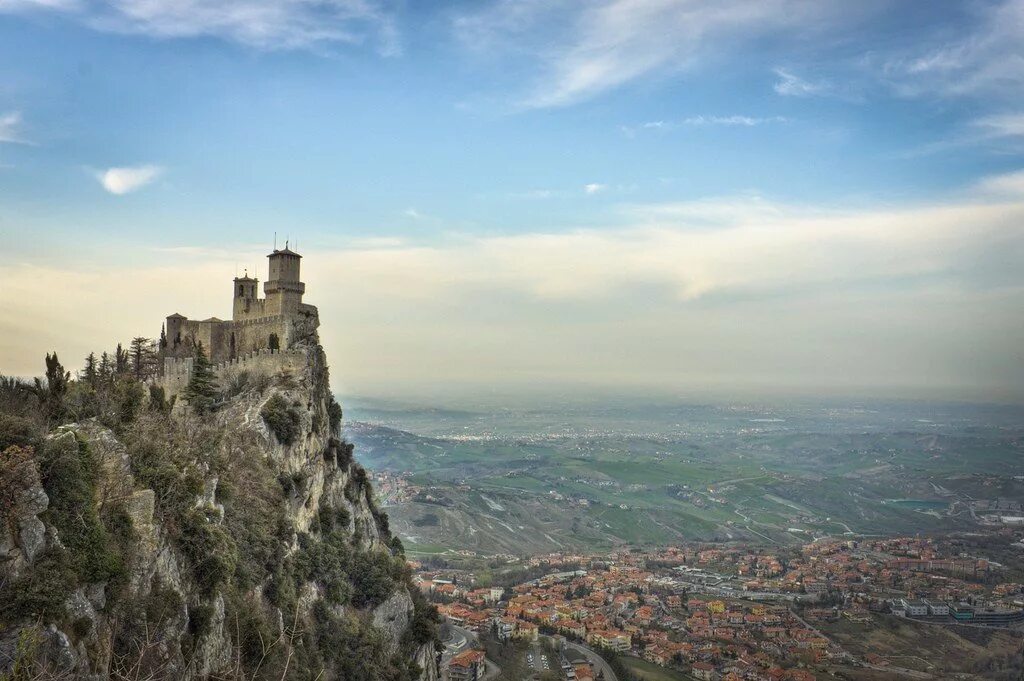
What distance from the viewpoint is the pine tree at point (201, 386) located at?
107ft

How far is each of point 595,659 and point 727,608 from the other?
1729 cm

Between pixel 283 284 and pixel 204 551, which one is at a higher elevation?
pixel 283 284

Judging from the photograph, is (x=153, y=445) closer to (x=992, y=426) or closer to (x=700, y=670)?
(x=700, y=670)

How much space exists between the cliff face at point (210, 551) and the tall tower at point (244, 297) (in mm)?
3877

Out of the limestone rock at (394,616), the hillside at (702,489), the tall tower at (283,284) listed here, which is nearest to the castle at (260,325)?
the tall tower at (283,284)

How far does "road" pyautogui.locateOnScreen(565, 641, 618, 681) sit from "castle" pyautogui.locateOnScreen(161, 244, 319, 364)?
2739 cm

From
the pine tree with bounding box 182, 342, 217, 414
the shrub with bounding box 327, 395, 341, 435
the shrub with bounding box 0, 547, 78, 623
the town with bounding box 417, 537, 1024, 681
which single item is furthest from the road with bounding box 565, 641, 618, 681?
the shrub with bounding box 0, 547, 78, 623

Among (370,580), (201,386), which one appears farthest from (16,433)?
(370,580)

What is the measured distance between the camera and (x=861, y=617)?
56906 mm

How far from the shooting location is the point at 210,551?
1962 centimetres

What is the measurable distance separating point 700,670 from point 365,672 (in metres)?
28.2

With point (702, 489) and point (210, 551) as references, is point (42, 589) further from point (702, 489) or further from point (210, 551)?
point (702, 489)

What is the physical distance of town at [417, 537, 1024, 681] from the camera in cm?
4969

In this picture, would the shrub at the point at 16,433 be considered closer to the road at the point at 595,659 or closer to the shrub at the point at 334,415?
the shrub at the point at 334,415
